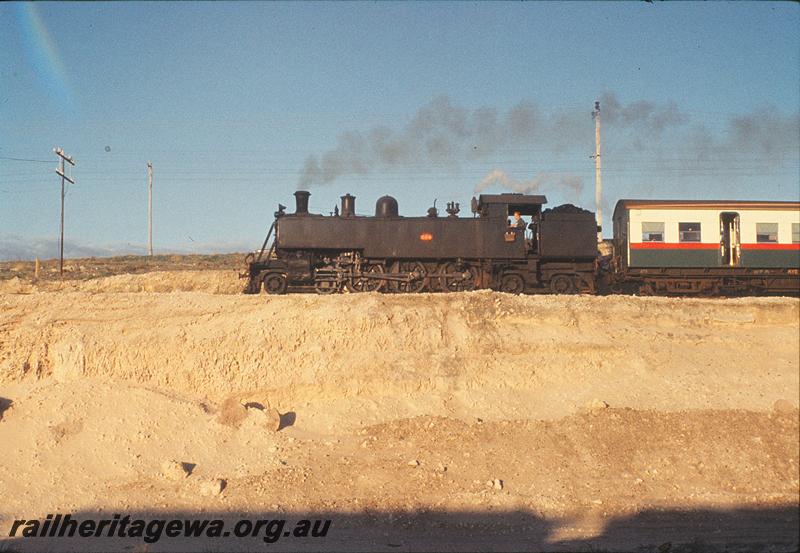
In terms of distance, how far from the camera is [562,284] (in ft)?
66.7

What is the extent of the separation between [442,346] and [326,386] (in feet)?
9.48

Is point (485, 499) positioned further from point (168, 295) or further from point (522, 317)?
point (168, 295)

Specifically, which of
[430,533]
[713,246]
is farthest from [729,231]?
[430,533]

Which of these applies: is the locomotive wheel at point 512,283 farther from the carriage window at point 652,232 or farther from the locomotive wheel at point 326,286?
the locomotive wheel at point 326,286

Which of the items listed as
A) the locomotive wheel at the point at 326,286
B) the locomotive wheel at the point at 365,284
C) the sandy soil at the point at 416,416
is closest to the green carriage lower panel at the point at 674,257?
the sandy soil at the point at 416,416

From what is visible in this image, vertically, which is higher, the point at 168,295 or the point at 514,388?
the point at 168,295

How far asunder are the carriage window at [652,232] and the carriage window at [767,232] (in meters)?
2.57

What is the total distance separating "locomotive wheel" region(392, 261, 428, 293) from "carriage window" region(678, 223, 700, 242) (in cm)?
777

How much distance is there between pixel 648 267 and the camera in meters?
19.1

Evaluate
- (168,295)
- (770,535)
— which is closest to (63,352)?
(168,295)

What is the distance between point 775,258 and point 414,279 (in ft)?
34.8

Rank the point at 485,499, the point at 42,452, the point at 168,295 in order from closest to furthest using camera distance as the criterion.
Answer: the point at 485,499 → the point at 42,452 → the point at 168,295

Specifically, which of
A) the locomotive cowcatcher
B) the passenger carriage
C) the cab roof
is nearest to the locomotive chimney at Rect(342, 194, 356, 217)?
the locomotive cowcatcher

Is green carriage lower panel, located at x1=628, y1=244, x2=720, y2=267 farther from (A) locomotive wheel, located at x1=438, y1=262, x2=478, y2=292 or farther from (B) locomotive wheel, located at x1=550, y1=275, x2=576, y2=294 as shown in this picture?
(A) locomotive wheel, located at x1=438, y1=262, x2=478, y2=292
